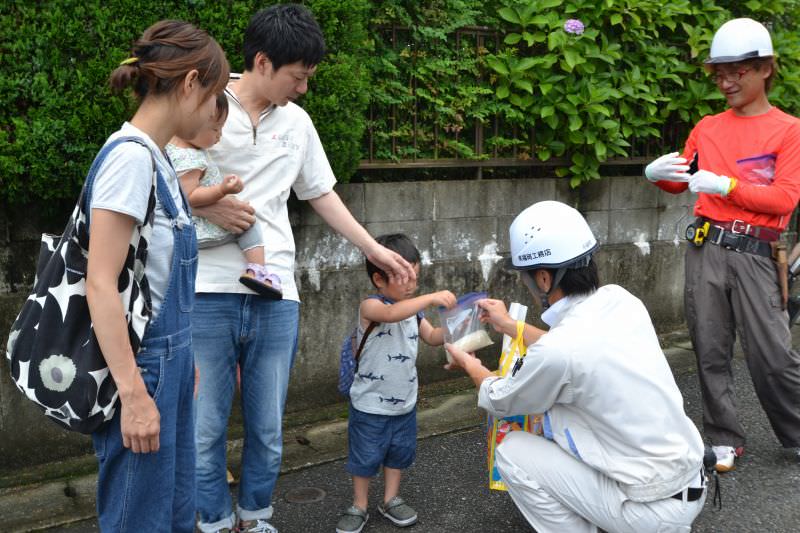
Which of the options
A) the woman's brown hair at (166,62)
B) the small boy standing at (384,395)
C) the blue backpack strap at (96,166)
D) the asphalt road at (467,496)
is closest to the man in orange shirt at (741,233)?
the asphalt road at (467,496)

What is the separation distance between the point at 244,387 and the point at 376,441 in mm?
649

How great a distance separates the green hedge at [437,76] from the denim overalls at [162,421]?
176cm

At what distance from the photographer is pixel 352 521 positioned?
3320mm

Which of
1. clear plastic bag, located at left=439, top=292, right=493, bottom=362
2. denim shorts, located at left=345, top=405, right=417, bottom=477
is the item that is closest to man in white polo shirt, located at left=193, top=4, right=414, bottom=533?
clear plastic bag, located at left=439, top=292, right=493, bottom=362

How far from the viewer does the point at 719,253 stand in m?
3.99

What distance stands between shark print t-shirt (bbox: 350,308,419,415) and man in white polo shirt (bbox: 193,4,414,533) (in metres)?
0.36

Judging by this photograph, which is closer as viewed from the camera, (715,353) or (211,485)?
(211,485)

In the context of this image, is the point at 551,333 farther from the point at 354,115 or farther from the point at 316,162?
the point at 354,115

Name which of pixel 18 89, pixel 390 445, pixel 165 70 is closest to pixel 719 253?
pixel 390 445

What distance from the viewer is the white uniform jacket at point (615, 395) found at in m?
2.71

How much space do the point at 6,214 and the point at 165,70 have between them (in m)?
2.13

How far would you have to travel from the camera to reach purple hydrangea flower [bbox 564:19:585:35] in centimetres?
520

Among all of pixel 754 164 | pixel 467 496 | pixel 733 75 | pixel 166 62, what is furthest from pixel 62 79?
pixel 754 164

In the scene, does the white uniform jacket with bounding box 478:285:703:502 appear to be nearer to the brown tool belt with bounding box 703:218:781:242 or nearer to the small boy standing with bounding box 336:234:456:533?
the small boy standing with bounding box 336:234:456:533
